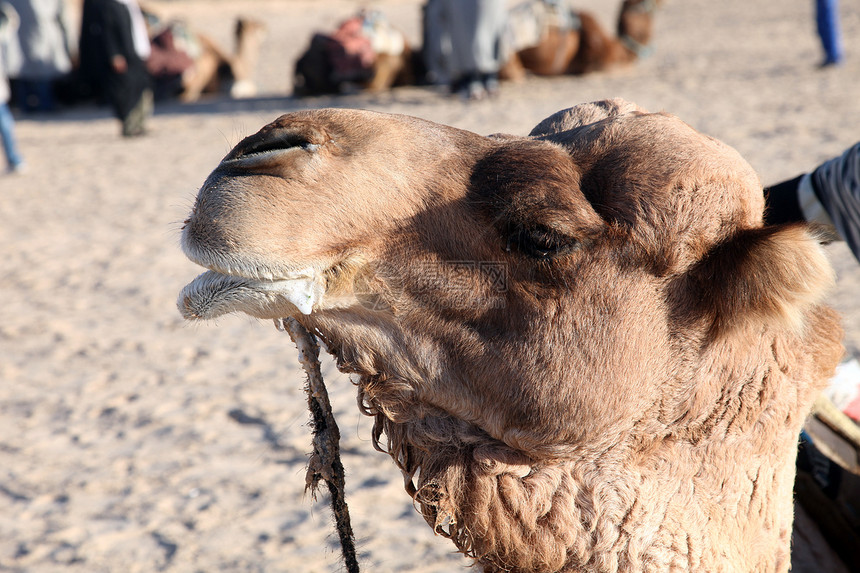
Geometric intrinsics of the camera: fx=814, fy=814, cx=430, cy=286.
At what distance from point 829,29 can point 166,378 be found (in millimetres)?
11220

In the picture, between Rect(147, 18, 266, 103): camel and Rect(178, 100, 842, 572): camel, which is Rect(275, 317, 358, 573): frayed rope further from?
Rect(147, 18, 266, 103): camel

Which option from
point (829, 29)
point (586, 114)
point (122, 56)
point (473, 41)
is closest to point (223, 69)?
point (122, 56)

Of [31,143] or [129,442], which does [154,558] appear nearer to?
[129,442]

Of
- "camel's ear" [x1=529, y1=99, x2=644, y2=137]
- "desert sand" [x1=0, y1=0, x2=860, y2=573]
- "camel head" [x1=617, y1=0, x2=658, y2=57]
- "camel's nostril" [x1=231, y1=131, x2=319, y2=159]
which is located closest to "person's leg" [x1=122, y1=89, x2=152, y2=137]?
"desert sand" [x1=0, y1=0, x2=860, y2=573]

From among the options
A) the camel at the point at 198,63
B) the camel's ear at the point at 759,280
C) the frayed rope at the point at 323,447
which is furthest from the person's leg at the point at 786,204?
the camel at the point at 198,63

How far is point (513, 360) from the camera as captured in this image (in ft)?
5.57

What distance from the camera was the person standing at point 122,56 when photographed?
11.6 metres

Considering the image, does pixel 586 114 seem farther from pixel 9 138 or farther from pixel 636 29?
pixel 636 29

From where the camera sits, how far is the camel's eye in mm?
1633

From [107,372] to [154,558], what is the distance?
6.85 feet

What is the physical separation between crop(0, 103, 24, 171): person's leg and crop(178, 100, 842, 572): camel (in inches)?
371

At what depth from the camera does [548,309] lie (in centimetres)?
167

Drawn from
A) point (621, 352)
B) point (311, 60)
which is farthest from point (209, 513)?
point (311, 60)

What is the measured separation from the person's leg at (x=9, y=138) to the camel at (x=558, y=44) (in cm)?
792
